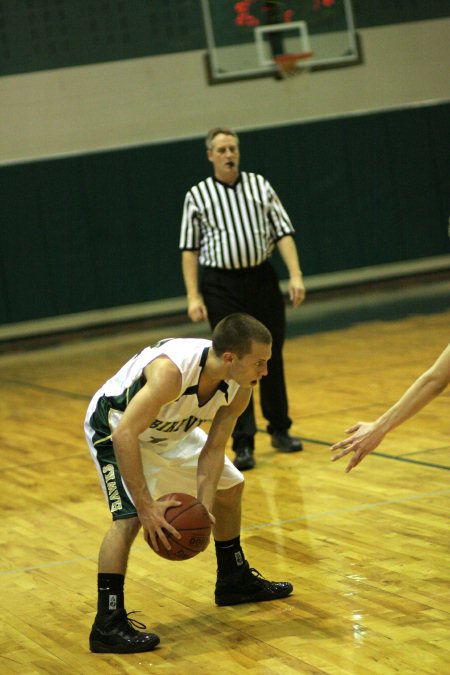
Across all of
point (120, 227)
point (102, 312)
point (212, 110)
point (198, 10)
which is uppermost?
point (198, 10)

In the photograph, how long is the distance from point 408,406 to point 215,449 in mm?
960

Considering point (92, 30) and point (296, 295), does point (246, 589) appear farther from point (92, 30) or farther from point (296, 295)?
point (92, 30)

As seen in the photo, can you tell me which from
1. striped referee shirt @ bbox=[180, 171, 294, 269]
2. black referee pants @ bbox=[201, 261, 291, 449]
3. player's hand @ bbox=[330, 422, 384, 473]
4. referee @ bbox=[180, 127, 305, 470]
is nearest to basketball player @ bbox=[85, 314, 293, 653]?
player's hand @ bbox=[330, 422, 384, 473]

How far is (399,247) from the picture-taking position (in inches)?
664

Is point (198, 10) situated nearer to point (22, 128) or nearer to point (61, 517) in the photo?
point (22, 128)

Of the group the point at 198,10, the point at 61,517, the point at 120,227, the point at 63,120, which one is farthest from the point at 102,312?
the point at 61,517

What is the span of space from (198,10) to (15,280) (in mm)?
4408

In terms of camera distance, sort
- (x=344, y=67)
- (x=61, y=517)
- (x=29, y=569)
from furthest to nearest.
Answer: (x=344, y=67), (x=61, y=517), (x=29, y=569)

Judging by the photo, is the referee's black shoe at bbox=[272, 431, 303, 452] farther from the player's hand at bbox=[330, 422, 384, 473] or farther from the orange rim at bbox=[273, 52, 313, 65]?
the orange rim at bbox=[273, 52, 313, 65]

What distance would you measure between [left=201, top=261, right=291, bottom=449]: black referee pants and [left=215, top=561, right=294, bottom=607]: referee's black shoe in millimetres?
2378

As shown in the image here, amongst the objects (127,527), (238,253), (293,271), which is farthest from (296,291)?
(127,527)

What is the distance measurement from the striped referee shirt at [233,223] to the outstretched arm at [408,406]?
3350 millimetres

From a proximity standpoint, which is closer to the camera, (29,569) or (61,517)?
(29,569)

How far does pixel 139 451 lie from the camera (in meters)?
3.91
